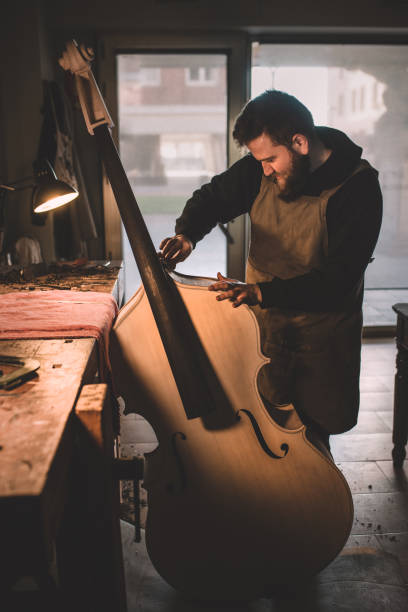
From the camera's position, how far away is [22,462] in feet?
2.30

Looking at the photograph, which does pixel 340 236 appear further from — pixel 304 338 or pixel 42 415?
pixel 42 415

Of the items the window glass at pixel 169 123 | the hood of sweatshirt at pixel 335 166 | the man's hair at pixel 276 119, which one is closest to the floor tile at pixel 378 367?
the window glass at pixel 169 123

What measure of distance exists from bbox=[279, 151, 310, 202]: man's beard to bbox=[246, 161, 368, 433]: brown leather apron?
0.04m

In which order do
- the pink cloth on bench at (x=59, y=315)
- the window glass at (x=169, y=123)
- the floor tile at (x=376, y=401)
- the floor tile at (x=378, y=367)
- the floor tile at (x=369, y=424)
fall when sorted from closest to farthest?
the pink cloth on bench at (x=59, y=315) < the floor tile at (x=369, y=424) < the floor tile at (x=376, y=401) < the floor tile at (x=378, y=367) < the window glass at (x=169, y=123)

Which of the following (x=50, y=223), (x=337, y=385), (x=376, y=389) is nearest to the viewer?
(x=337, y=385)

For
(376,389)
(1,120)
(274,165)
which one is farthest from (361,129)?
(274,165)

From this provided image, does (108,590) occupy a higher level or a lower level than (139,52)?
lower

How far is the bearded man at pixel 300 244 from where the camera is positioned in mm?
1387

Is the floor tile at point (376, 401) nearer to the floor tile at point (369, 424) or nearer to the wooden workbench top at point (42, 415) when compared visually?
the floor tile at point (369, 424)

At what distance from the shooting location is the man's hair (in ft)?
4.59

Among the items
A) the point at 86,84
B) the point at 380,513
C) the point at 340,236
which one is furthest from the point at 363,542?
the point at 86,84

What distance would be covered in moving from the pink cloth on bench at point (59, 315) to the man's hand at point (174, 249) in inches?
9.8

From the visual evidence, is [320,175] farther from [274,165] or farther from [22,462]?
[22,462]

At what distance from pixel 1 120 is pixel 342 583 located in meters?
3.13
